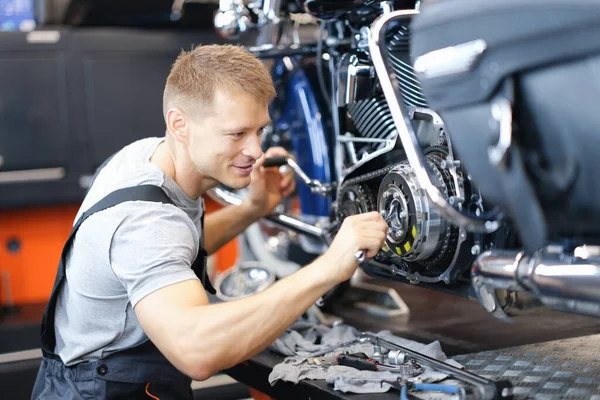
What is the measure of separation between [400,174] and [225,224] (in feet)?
2.42

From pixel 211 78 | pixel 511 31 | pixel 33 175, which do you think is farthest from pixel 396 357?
pixel 33 175

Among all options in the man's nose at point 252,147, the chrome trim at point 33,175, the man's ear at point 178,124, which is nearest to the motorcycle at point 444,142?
the man's nose at point 252,147

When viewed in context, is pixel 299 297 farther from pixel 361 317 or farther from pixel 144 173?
pixel 361 317

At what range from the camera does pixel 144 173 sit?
184cm

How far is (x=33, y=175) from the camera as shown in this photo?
3.65 meters

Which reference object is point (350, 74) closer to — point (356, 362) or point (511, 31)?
point (356, 362)

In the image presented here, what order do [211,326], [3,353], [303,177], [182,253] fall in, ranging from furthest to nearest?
[3,353] < [303,177] < [182,253] < [211,326]

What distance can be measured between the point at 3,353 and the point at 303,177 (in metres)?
1.41

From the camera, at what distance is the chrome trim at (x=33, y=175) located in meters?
3.59

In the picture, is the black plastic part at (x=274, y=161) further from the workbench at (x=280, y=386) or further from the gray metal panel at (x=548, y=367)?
the gray metal panel at (x=548, y=367)

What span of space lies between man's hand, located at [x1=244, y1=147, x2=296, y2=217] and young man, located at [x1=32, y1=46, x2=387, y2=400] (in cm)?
32

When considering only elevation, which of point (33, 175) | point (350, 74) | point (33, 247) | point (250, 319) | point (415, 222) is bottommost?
point (33, 247)

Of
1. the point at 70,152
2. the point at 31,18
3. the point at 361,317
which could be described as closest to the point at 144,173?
the point at 361,317

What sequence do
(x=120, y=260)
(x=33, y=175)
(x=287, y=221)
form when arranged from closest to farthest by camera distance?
(x=120, y=260) < (x=287, y=221) < (x=33, y=175)
